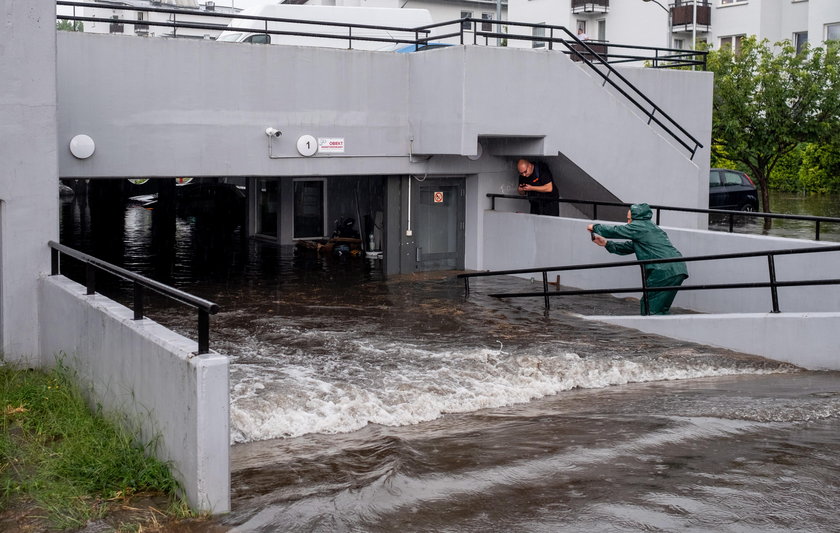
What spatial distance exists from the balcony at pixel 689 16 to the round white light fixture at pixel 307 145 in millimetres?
39118

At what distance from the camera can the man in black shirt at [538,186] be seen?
64.7 ft

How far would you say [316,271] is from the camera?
19969 mm

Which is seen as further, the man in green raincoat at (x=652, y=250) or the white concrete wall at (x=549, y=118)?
the white concrete wall at (x=549, y=118)

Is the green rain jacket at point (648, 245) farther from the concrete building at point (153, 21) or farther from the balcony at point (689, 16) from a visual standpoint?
the balcony at point (689, 16)

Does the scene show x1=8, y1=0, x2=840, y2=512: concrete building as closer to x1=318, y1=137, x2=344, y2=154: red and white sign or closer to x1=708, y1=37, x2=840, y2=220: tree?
x1=318, y1=137, x2=344, y2=154: red and white sign

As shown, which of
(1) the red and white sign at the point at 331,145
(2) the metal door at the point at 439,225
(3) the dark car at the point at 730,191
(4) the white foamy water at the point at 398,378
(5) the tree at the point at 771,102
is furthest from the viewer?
(5) the tree at the point at 771,102

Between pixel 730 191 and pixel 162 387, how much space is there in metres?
24.5

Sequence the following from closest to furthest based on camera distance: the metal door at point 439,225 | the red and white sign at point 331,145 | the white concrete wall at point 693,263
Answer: the white concrete wall at point 693,263 < the red and white sign at point 331,145 < the metal door at point 439,225

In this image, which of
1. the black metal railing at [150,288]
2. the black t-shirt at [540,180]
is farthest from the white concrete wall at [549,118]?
the black metal railing at [150,288]

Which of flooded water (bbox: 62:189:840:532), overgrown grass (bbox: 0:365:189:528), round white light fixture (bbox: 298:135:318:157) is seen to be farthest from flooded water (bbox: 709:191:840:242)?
overgrown grass (bbox: 0:365:189:528)

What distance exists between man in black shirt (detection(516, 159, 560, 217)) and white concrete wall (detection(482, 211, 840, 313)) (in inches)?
25.9

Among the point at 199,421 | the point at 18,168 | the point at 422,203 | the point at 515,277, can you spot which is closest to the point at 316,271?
the point at 422,203

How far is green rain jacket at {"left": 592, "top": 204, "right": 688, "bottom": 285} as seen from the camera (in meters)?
14.1

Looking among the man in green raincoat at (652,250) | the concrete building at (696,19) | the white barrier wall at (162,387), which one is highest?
the concrete building at (696,19)
